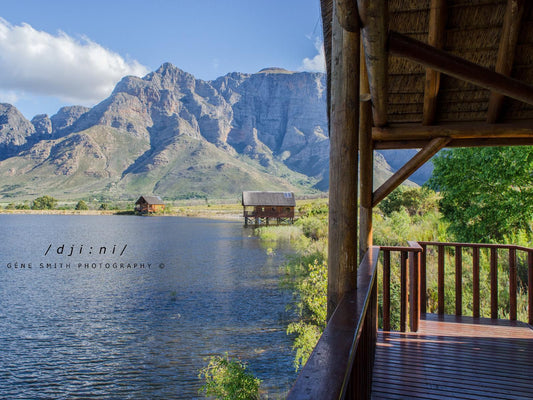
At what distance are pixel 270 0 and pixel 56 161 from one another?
77243 mm

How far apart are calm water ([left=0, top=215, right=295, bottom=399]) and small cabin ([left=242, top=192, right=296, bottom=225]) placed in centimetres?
2398

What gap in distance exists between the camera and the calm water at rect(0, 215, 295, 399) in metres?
7.27

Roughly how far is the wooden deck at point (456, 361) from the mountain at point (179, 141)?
7826 cm

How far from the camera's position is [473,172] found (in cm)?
980

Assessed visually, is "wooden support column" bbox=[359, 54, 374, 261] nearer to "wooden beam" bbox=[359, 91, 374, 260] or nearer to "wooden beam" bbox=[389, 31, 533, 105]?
"wooden beam" bbox=[359, 91, 374, 260]

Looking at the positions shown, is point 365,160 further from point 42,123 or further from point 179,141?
point 42,123

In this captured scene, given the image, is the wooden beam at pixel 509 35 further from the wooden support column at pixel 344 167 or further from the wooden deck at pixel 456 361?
the wooden deck at pixel 456 361

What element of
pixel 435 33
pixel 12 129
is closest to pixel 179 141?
pixel 12 129

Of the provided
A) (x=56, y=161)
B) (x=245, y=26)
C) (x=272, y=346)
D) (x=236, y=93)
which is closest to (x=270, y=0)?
(x=245, y=26)

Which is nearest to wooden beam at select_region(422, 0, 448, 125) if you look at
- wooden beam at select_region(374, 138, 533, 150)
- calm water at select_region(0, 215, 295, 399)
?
wooden beam at select_region(374, 138, 533, 150)

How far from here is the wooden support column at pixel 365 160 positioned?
3.71 m

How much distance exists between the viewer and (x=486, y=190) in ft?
31.6

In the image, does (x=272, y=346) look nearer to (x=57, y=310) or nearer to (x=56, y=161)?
(x=57, y=310)

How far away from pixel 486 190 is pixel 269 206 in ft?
116
